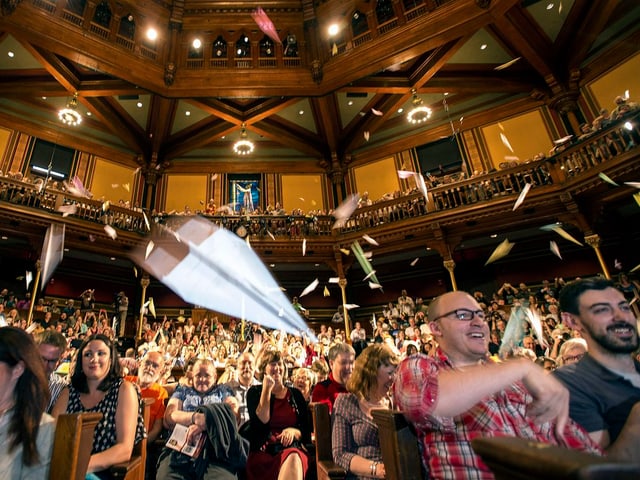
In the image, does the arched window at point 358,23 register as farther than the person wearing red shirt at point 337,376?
Yes

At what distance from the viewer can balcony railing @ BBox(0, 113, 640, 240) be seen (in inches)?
302

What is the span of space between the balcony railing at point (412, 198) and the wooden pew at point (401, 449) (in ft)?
27.6

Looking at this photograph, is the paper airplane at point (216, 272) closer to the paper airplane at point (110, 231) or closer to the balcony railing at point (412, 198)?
the balcony railing at point (412, 198)

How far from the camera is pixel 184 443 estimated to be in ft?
7.99

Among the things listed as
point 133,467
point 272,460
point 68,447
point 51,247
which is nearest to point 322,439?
point 272,460

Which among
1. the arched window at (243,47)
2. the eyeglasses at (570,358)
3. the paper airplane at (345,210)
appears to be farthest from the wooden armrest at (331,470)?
the arched window at (243,47)

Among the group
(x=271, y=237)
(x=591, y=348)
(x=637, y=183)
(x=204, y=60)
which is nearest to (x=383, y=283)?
(x=271, y=237)

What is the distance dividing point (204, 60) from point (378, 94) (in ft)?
18.2

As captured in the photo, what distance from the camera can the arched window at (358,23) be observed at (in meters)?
10.5

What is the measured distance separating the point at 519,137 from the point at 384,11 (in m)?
5.66

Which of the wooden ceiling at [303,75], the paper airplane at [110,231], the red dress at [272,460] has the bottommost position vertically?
the red dress at [272,460]

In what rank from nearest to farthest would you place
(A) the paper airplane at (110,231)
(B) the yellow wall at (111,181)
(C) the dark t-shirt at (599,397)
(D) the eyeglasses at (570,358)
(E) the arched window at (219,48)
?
(C) the dark t-shirt at (599,397) → (D) the eyeglasses at (570,358) → (A) the paper airplane at (110,231) → (E) the arched window at (219,48) → (B) the yellow wall at (111,181)

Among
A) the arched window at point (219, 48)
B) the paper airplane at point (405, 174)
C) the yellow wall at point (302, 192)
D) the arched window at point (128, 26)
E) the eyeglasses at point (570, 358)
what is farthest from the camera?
the yellow wall at point (302, 192)

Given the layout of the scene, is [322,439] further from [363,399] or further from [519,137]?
[519,137]
